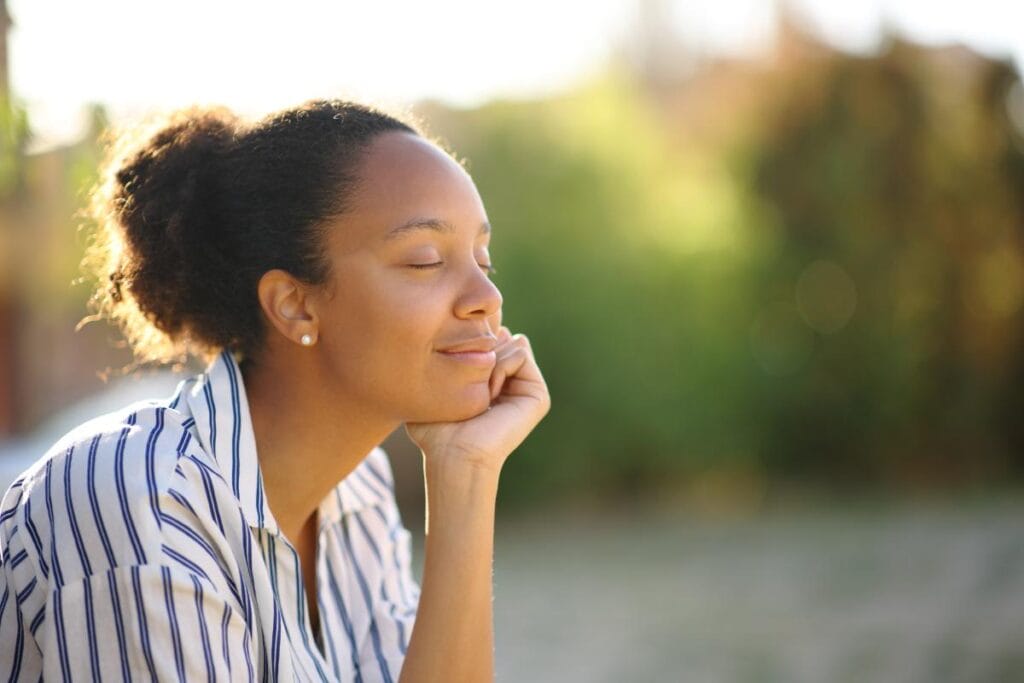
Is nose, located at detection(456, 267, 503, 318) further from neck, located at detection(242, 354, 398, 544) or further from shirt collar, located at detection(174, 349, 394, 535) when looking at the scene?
shirt collar, located at detection(174, 349, 394, 535)

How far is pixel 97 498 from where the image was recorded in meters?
2.10

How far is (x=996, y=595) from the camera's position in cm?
748

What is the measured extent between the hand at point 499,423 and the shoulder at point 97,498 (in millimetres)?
533

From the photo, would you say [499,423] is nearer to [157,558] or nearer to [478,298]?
[478,298]

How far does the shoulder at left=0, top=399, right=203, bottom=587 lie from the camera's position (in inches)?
81.5

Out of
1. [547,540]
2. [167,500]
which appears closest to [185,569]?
[167,500]

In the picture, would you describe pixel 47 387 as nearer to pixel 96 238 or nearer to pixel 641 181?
pixel 641 181

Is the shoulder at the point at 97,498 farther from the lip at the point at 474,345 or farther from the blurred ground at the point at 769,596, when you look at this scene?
the blurred ground at the point at 769,596

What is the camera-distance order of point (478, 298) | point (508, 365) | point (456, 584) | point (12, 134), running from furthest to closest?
point (12, 134)
point (508, 365)
point (478, 298)
point (456, 584)

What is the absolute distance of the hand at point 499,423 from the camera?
253 cm

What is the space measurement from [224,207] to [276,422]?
482 millimetres

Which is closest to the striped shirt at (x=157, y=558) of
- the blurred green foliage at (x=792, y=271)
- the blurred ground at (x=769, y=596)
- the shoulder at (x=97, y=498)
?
the shoulder at (x=97, y=498)

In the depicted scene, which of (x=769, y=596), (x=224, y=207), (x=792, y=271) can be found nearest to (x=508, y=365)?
(x=224, y=207)

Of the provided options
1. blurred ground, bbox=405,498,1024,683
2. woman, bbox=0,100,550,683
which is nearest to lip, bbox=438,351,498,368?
woman, bbox=0,100,550,683
